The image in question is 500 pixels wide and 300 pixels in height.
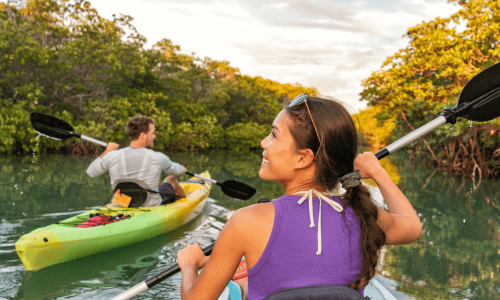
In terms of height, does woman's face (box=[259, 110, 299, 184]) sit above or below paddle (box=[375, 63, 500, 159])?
below

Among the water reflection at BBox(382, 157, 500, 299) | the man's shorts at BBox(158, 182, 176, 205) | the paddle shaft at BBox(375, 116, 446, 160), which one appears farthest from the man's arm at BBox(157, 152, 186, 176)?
the paddle shaft at BBox(375, 116, 446, 160)

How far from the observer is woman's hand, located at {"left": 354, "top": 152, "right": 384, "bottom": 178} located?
4.32 feet

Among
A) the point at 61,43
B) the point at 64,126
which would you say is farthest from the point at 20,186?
the point at 61,43

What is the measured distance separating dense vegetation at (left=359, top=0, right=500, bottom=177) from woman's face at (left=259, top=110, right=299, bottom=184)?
1012 centimetres

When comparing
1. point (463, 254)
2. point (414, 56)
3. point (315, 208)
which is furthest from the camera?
point (414, 56)

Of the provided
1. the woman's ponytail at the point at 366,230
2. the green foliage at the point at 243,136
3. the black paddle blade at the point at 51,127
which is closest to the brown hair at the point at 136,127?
the black paddle blade at the point at 51,127

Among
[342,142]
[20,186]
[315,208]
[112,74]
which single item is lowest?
[20,186]

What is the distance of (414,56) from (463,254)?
32.7 ft

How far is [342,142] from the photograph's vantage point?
3.74ft

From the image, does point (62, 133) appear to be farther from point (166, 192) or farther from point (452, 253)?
point (452, 253)

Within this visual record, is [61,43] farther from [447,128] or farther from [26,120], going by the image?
[447,128]

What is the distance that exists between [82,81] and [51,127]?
482 inches

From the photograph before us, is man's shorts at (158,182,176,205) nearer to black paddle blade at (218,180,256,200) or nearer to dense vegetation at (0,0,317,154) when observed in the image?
black paddle blade at (218,180,256,200)

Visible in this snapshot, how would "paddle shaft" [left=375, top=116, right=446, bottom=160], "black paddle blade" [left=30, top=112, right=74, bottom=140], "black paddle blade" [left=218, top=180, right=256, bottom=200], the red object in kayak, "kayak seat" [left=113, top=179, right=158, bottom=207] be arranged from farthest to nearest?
"black paddle blade" [left=218, top=180, right=256, bottom=200] < "black paddle blade" [left=30, top=112, right=74, bottom=140] < "kayak seat" [left=113, top=179, right=158, bottom=207] < the red object in kayak < "paddle shaft" [left=375, top=116, right=446, bottom=160]
